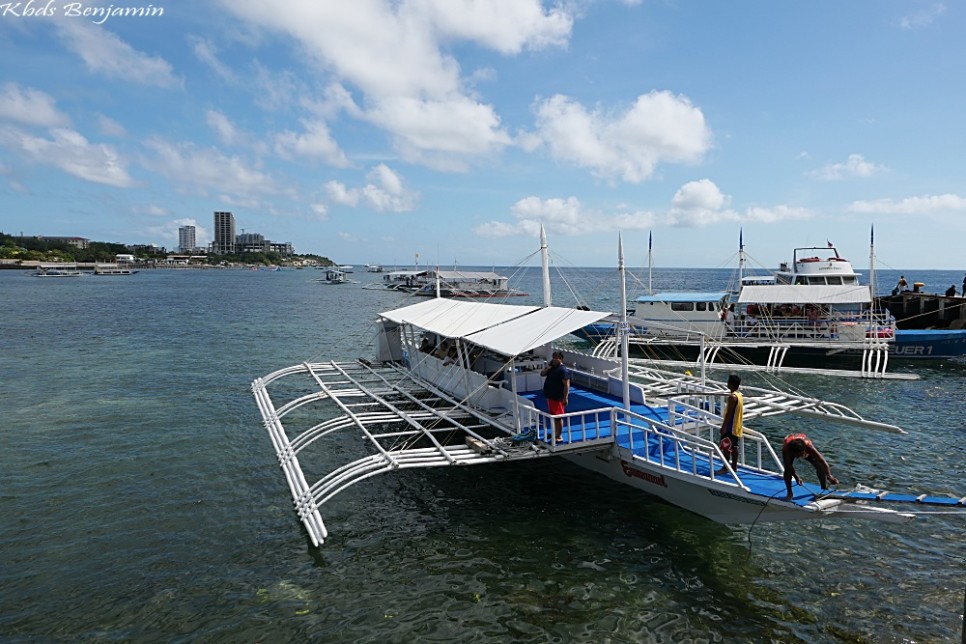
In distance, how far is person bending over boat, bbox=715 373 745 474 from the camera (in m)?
12.0

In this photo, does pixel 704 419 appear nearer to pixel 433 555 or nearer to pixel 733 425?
pixel 733 425

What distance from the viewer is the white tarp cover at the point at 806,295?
35.1 metres

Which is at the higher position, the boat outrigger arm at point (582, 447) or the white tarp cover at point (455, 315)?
the white tarp cover at point (455, 315)

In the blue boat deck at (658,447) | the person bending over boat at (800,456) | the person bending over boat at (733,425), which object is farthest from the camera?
the person bending over boat at (733,425)

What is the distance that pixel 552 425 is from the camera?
13078 mm

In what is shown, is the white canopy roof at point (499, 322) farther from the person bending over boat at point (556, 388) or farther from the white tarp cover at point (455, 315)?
the person bending over boat at point (556, 388)

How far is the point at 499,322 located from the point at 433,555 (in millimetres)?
7190

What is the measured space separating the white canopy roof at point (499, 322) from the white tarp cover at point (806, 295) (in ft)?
71.1

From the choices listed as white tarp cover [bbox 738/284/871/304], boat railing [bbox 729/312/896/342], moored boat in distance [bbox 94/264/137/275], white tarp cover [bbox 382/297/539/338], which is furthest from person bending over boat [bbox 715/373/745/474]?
moored boat in distance [bbox 94/264/137/275]

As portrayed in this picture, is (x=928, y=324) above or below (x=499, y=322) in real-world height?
below

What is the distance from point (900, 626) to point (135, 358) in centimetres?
3841

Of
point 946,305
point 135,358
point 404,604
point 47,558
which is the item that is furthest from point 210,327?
point 946,305

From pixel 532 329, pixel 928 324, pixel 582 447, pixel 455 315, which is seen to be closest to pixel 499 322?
pixel 532 329

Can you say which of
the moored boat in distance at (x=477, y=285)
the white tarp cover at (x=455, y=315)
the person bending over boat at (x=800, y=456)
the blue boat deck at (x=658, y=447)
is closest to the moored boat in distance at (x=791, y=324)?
the white tarp cover at (x=455, y=315)
